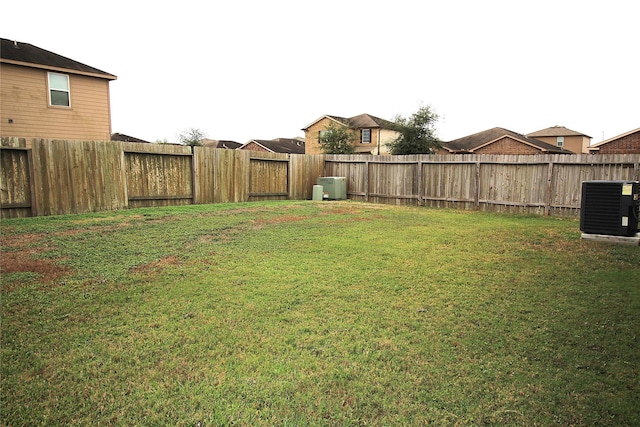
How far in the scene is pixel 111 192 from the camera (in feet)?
35.0

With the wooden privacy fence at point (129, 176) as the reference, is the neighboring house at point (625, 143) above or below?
above

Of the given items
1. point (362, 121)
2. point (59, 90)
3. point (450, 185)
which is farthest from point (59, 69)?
point (362, 121)

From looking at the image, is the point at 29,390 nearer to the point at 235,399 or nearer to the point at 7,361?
the point at 7,361

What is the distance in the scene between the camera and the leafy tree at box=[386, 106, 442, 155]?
3403 cm

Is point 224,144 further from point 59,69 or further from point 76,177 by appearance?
point 76,177

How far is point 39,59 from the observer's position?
1580 centimetres

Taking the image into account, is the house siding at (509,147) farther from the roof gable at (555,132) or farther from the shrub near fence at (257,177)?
the shrub near fence at (257,177)

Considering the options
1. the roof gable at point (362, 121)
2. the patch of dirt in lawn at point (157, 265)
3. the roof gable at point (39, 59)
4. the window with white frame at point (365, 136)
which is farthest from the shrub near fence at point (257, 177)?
the window with white frame at point (365, 136)

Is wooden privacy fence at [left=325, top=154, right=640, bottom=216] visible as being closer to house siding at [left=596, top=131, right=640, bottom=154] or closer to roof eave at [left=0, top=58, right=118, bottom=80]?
roof eave at [left=0, top=58, right=118, bottom=80]

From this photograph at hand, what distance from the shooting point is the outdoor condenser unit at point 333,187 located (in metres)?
16.2

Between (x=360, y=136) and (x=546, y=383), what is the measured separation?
39960 mm

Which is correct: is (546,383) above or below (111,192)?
below

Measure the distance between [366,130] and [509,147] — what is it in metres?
14.8

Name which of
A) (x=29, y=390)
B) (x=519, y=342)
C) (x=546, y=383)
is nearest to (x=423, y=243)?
(x=519, y=342)
